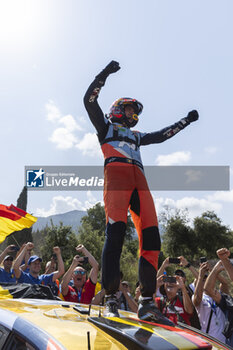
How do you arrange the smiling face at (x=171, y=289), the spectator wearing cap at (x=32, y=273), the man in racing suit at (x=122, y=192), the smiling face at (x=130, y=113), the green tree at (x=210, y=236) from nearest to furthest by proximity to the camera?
1. the man in racing suit at (x=122, y=192)
2. the smiling face at (x=130, y=113)
3. the smiling face at (x=171, y=289)
4. the spectator wearing cap at (x=32, y=273)
5. the green tree at (x=210, y=236)

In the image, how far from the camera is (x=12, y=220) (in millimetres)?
7473

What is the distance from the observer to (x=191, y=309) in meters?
4.21

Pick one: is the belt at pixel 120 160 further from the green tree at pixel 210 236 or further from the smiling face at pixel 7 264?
the green tree at pixel 210 236

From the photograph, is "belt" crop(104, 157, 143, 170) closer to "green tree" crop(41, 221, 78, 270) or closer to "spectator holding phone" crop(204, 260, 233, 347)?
"spectator holding phone" crop(204, 260, 233, 347)

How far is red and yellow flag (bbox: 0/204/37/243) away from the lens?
23.7 feet

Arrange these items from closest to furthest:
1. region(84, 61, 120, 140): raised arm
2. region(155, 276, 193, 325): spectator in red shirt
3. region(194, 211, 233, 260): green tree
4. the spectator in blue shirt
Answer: region(84, 61, 120, 140): raised arm < region(155, 276, 193, 325): spectator in red shirt < the spectator in blue shirt < region(194, 211, 233, 260): green tree

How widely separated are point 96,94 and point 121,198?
1.16 meters

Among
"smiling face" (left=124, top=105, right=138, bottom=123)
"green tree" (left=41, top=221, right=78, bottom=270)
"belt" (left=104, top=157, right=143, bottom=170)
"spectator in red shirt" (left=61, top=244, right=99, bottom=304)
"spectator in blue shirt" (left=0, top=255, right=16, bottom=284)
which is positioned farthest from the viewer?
"green tree" (left=41, top=221, right=78, bottom=270)

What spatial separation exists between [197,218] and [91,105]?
Result: 1717 inches

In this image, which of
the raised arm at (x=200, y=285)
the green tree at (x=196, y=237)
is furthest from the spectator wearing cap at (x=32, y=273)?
the green tree at (x=196, y=237)

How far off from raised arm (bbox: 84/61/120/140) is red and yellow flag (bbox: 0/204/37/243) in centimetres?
471

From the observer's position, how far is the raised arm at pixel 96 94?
3256 millimetres

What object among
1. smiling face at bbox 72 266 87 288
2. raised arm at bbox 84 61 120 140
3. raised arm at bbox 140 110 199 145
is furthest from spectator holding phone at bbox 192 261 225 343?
raised arm at bbox 84 61 120 140

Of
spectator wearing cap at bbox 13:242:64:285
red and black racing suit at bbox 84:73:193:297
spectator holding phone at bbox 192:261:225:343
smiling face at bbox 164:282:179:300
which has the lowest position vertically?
spectator holding phone at bbox 192:261:225:343
